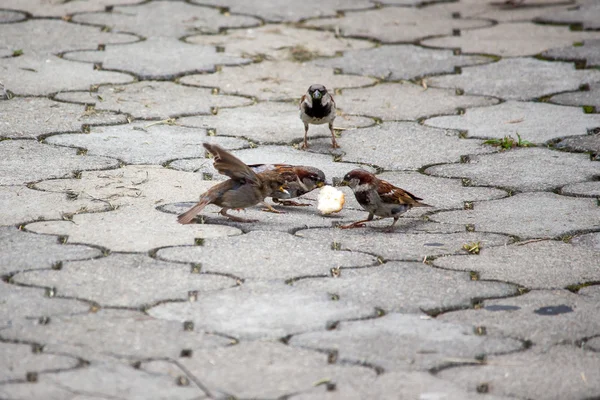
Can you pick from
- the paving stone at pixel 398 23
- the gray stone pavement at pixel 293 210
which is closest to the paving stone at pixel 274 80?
the gray stone pavement at pixel 293 210

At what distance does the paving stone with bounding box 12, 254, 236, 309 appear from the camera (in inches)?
134

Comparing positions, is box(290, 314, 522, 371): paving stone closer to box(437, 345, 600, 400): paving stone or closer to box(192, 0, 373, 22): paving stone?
box(437, 345, 600, 400): paving stone

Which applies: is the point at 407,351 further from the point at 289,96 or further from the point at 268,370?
the point at 289,96

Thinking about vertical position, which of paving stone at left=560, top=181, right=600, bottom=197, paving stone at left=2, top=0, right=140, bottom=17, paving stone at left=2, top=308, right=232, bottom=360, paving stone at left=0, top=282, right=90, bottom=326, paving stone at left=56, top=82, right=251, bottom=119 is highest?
paving stone at left=2, top=0, right=140, bottom=17

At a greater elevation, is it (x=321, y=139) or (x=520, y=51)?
(x=520, y=51)

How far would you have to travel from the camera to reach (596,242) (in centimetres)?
409

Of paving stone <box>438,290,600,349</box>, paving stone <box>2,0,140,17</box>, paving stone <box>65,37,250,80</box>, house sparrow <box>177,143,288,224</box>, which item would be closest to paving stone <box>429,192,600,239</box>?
paving stone <box>438,290,600,349</box>

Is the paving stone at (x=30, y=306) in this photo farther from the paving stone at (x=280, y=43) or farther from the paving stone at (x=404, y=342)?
the paving stone at (x=280, y=43)

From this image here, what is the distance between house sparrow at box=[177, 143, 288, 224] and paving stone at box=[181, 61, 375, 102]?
1.87 metres

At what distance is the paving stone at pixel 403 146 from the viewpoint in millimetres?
5164

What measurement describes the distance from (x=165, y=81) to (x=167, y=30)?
1.17 meters

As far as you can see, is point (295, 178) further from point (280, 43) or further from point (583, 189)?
point (280, 43)

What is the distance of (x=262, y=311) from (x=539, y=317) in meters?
0.94

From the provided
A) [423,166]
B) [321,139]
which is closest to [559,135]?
[423,166]
